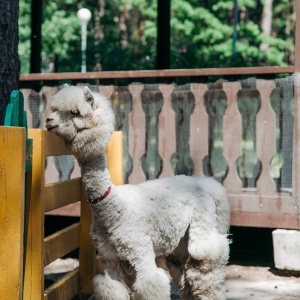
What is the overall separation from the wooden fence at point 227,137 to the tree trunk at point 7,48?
189 cm

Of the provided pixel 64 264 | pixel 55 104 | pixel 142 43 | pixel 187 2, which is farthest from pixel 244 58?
pixel 55 104

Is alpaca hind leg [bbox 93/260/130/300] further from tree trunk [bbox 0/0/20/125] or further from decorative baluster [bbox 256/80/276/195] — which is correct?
decorative baluster [bbox 256/80/276/195]

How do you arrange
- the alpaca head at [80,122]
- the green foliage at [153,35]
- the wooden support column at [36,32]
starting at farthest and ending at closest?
the green foliage at [153,35] → the wooden support column at [36,32] → the alpaca head at [80,122]

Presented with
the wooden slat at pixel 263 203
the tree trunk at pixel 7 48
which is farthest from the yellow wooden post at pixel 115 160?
the wooden slat at pixel 263 203

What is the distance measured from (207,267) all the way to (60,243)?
129 centimetres

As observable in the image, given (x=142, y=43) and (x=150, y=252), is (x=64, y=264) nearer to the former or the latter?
(x=150, y=252)

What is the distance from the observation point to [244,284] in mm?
7039

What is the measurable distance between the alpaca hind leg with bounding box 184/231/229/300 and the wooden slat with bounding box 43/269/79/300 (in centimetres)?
101

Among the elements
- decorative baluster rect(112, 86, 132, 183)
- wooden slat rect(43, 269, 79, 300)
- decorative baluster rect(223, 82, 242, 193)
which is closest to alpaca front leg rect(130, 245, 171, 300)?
wooden slat rect(43, 269, 79, 300)

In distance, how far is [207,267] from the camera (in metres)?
5.09

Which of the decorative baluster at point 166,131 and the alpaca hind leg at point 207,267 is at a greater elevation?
the decorative baluster at point 166,131

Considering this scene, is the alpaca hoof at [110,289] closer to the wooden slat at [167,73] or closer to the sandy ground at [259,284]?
the sandy ground at [259,284]

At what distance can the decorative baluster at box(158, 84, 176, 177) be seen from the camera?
754 cm

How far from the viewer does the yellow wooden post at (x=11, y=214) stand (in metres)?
4.17
